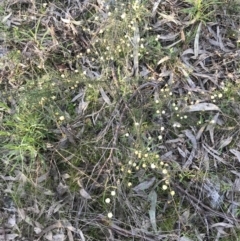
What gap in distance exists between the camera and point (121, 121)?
2.02 metres

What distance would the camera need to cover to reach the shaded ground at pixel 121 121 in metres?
1.94

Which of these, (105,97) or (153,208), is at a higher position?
(105,97)

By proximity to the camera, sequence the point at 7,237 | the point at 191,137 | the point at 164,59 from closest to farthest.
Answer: the point at 7,237 → the point at 191,137 → the point at 164,59

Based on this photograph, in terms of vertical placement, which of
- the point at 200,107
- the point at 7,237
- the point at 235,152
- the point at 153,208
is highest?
the point at 200,107

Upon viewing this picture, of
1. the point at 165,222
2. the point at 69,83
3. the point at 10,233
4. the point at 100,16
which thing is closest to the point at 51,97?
the point at 69,83

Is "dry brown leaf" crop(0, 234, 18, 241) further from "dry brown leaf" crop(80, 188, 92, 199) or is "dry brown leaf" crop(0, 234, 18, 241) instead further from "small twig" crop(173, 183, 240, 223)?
"small twig" crop(173, 183, 240, 223)

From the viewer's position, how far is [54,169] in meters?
2.01

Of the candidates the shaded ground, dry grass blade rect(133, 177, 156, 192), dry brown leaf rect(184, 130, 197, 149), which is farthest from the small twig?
dry brown leaf rect(184, 130, 197, 149)

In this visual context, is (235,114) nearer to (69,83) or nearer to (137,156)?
(137,156)

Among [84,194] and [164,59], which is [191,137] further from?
[84,194]

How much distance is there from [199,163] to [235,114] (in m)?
0.29

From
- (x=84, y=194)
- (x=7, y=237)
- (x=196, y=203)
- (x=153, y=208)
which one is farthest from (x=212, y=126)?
(x=7, y=237)

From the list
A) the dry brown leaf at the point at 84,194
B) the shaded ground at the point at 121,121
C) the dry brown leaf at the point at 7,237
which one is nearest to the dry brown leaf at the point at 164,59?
the shaded ground at the point at 121,121

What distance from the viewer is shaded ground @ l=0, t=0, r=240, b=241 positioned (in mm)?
1938
